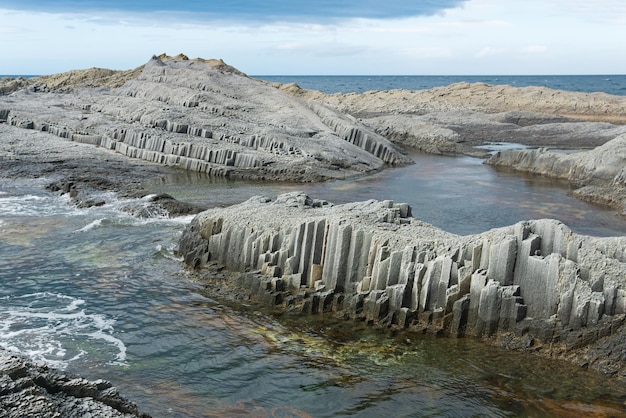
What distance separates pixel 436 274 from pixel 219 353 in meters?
5.58

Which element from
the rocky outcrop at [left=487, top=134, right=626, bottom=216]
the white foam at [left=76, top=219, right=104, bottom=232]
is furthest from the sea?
the rocky outcrop at [left=487, top=134, right=626, bottom=216]

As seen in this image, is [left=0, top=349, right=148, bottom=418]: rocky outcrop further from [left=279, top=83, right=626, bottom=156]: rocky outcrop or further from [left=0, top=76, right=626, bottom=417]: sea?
[left=279, top=83, right=626, bottom=156]: rocky outcrop

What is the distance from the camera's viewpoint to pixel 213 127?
43.4 meters

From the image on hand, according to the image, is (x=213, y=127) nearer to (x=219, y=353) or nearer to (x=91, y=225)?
(x=91, y=225)

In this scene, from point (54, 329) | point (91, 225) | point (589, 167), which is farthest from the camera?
point (589, 167)

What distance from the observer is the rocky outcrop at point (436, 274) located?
14.2 meters

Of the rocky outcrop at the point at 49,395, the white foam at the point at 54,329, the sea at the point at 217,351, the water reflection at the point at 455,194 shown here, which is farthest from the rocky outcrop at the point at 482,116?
the rocky outcrop at the point at 49,395

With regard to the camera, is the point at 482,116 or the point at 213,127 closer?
the point at 213,127

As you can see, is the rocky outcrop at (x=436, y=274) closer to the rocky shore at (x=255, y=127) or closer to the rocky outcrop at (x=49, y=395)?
the rocky outcrop at (x=49, y=395)

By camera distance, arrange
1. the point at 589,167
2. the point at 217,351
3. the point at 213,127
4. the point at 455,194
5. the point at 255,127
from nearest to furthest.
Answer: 1. the point at 217,351
2. the point at 455,194
3. the point at 589,167
4. the point at 255,127
5. the point at 213,127

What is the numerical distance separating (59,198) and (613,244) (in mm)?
24458

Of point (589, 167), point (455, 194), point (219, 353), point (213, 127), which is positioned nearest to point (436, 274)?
point (219, 353)

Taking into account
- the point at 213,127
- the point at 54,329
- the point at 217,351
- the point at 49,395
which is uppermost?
the point at 213,127

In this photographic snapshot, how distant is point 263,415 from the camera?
11.6m
